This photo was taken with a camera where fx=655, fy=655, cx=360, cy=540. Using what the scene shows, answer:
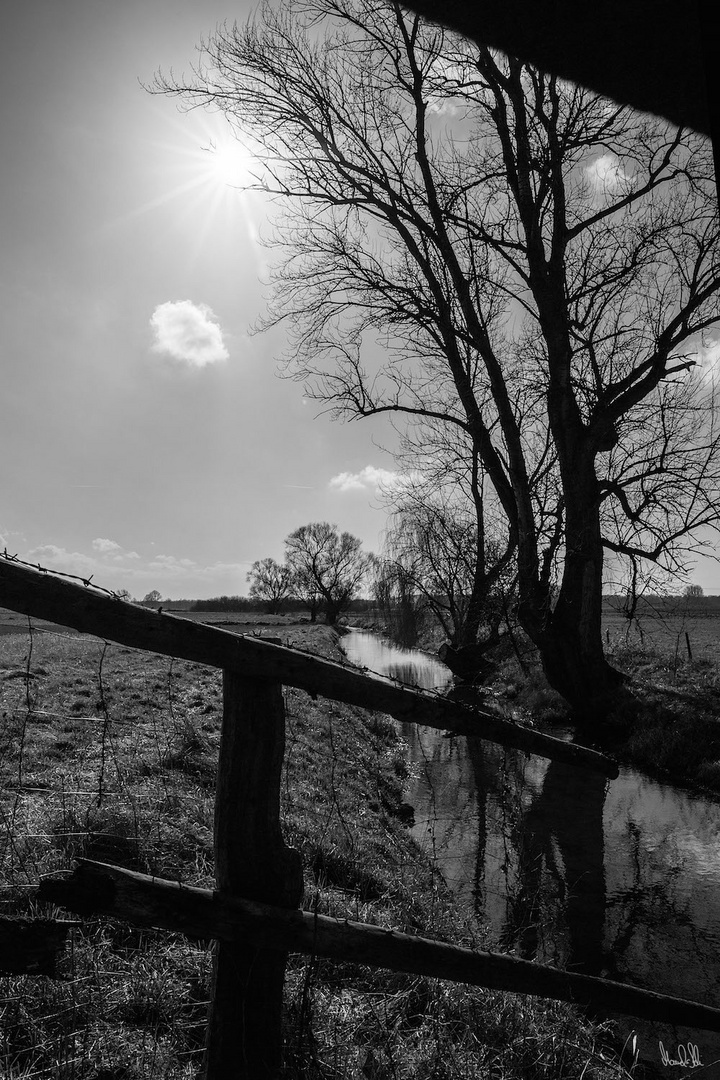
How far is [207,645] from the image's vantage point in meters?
2.35

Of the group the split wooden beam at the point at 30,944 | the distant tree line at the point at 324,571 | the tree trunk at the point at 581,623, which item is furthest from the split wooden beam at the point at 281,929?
the distant tree line at the point at 324,571

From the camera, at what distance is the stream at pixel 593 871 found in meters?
4.83

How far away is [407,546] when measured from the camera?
2086 centimetres

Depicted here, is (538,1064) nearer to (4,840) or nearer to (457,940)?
(457,940)

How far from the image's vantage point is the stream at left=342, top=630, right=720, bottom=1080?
15.9 feet

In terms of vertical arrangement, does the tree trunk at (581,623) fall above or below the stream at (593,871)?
above

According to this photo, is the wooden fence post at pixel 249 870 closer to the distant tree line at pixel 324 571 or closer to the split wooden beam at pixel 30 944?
the split wooden beam at pixel 30 944

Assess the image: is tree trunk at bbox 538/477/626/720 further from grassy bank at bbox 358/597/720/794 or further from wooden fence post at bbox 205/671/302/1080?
wooden fence post at bbox 205/671/302/1080

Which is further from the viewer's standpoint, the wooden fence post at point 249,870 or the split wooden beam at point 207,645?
the wooden fence post at point 249,870

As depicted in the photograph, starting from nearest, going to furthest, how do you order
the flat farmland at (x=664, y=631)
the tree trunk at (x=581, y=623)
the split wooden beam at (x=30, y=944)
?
the split wooden beam at (x=30, y=944)
the tree trunk at (x=581, y=623)
the flat farmland at (x=664, y=631)

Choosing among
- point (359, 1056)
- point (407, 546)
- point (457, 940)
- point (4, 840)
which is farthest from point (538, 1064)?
point (407, 546)
